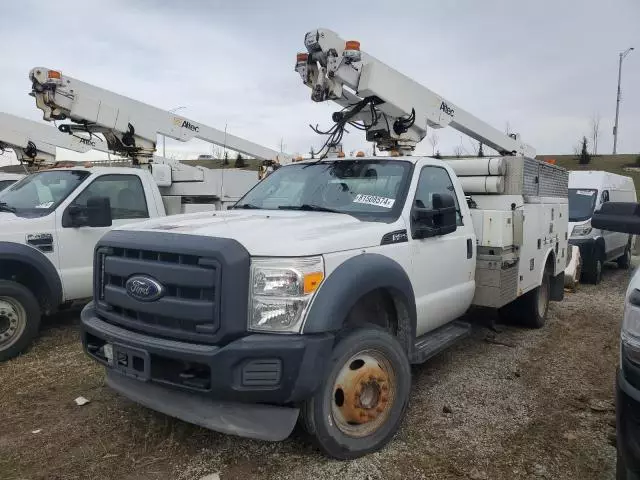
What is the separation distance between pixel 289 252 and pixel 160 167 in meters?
4.94

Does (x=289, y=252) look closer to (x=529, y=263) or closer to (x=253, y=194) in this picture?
(x=253, y=194)

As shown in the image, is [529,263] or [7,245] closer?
[7,245]

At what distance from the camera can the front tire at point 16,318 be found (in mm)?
5254

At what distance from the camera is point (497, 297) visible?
5234mm

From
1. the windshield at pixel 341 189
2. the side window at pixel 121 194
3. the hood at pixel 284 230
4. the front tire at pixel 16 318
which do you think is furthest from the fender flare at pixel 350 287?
the side window at pixel 121 194

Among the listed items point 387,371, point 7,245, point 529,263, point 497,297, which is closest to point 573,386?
point 497,297

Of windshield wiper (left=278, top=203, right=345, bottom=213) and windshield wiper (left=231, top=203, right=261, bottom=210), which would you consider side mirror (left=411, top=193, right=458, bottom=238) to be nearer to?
windshield wiper (left=278, top=203, right=345, bottom=213)

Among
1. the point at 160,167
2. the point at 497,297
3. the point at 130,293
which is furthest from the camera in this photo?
the point at 160,167

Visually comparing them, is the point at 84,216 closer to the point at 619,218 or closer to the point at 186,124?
the point at 186,124

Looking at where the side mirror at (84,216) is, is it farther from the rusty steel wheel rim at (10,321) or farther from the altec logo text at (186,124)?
the altec logo text at (186,124)

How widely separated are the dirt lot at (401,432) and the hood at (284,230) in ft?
4.55

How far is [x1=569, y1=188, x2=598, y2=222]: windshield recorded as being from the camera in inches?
431

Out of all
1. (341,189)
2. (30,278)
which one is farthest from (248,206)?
(30,278)

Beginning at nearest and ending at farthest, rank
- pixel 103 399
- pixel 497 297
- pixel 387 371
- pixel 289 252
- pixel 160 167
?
pixel 289 252 < pixel 387 371 < pixel 103 399 < pixel 497 297 < pixel 160 167
